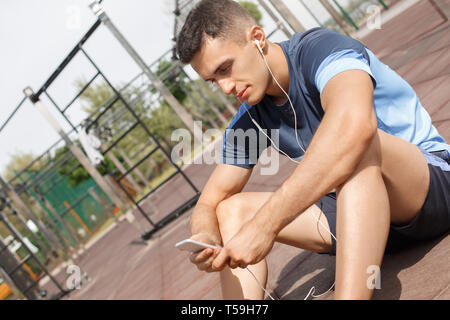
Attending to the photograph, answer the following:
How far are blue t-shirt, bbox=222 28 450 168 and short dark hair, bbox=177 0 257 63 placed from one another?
0.78 ft

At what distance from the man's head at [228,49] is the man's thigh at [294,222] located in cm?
42

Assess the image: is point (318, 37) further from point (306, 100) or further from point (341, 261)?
point (341, 261)

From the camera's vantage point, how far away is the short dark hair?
6.27 feet

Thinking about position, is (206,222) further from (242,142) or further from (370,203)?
(370,203)

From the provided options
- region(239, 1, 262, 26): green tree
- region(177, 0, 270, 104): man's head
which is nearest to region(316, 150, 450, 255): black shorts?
region(177, 0, 270, 104): man's head

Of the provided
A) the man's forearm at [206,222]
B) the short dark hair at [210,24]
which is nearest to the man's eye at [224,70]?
the short dark hair at [210,24]

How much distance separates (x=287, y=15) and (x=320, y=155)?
559 centimetres

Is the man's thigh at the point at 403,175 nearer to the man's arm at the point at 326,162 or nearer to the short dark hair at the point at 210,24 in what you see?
the man's arm at the point at 326,162

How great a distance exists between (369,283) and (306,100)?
2.68 feet

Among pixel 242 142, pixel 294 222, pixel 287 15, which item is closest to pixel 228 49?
pixel 242 142

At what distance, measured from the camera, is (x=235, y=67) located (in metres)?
1.92


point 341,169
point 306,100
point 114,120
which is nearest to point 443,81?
point 306,100
